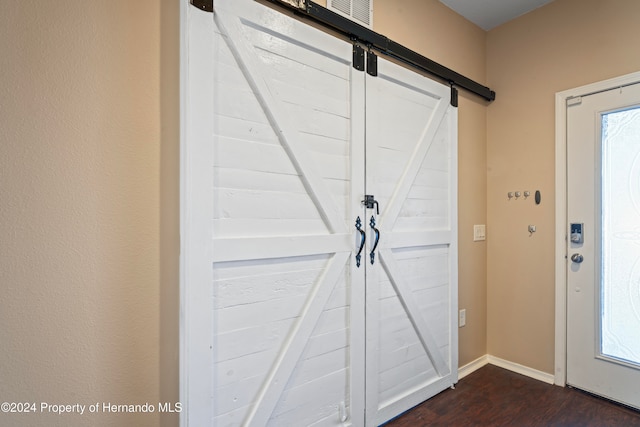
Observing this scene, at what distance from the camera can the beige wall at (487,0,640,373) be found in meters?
2.27

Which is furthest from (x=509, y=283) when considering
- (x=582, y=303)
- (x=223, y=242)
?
(x=223, y=242)

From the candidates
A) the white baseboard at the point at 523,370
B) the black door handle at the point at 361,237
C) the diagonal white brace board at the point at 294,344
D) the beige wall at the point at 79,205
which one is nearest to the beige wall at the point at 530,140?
the white baseboard at the point at 523,370

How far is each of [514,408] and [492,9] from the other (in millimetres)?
2970

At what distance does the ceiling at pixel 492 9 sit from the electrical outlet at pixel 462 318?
7.94ft

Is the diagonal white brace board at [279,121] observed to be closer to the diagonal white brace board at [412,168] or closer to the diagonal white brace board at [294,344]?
the diagonal white brace board at [294,344]

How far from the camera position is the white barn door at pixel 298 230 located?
1.33 meters

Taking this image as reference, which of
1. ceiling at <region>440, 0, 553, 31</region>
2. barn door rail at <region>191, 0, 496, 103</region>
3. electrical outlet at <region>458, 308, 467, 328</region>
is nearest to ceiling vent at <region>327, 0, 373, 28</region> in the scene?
barn door rail at <region>191, 0, 496, 103</region>

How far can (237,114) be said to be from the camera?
143cm

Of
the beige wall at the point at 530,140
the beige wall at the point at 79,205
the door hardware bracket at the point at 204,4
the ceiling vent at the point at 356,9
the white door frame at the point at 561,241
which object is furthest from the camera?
the white door frame at the point at 561,241

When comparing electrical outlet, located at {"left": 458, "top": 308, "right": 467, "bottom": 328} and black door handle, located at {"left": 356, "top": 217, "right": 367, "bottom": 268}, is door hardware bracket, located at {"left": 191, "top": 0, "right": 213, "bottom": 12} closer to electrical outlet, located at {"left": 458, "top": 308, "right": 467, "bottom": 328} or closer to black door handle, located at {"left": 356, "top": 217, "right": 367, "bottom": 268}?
black door handle, located at {"left": 356, "top": 217, "right": 367, "bottom": 268}

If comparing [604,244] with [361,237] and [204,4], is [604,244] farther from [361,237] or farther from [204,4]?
[204,4]

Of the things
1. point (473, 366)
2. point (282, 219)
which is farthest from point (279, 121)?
point (473, 366)

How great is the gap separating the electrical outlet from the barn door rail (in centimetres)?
166

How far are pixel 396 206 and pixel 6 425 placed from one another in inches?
79.1
